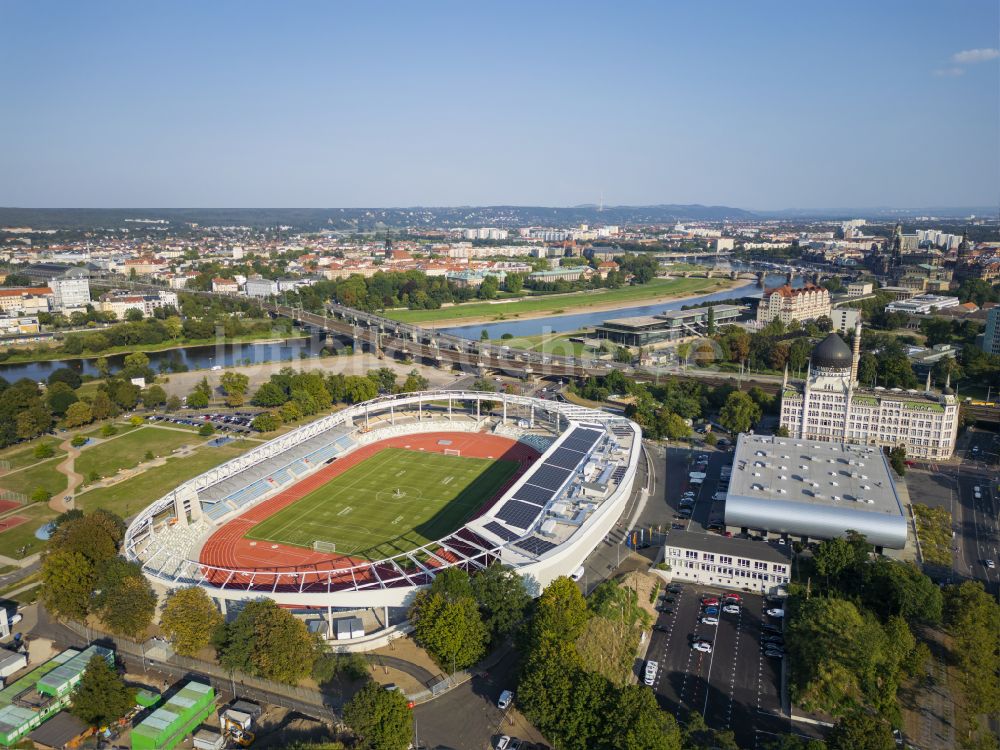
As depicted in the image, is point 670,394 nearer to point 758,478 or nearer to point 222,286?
point 758,478

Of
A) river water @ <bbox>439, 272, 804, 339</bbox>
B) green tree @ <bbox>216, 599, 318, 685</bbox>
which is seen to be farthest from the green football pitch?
river water @ <bbox>439, 272, 804, 339</bbox>

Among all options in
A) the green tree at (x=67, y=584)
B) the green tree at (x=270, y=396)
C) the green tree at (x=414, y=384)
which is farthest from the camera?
the green tree at (x=414, y=384)

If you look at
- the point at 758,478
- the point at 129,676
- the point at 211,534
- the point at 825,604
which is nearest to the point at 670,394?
the point at 758,478

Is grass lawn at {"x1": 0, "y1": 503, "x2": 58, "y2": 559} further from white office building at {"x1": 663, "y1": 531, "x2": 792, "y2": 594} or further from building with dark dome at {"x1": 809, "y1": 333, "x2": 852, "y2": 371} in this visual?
building with dark dome at {"x1": 809, "y1": 333, "x2": 852, "y2": 371}

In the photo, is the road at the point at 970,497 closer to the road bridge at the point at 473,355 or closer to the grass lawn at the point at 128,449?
the road bridge at the point at 473,355

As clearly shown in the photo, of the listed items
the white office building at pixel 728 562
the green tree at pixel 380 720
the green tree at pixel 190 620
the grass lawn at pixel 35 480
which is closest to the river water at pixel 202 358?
the grass lawn at pixel 35 480

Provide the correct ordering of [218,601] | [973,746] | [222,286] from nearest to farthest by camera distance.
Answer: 1. [973,746]
2. [218,601]
3. [222,286]
